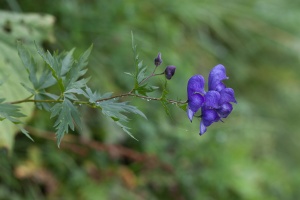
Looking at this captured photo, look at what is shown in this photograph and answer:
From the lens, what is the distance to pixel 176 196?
9.39 feet

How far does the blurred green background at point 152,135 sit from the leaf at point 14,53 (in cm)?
23

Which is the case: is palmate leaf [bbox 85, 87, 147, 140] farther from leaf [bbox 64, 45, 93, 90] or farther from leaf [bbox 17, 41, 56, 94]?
leaf [bbox 17, 41, 56, 94]

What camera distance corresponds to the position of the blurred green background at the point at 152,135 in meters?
2.60

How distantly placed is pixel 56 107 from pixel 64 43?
4.63 feet

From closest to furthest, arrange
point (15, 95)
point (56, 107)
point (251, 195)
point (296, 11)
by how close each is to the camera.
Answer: point (56, 107)
point (15, 95)
point (251, 195)
point (296, 11)

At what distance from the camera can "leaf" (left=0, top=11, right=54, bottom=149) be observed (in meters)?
1.99

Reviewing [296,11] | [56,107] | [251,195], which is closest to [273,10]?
[296,11]

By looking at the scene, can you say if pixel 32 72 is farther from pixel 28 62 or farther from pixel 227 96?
pixel 227 96

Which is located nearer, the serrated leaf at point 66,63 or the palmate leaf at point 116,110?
the palmate leaf at point 116,110

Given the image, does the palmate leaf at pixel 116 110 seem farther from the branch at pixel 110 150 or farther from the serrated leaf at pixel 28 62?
the branch at pixel 110 150

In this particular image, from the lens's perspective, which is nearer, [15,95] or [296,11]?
[15,95]

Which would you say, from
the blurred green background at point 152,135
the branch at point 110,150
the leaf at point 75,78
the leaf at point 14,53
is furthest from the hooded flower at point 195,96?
the branch at point 110,150

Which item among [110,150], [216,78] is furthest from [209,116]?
[110,150]

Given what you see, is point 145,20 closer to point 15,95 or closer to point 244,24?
point 244,24
